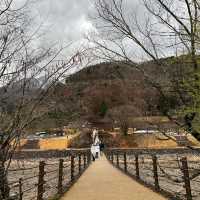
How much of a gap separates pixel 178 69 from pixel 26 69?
137 inches

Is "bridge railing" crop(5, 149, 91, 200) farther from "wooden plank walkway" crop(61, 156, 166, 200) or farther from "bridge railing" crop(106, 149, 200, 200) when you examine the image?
"bridge railing" crop(106, 149, 200, 200)

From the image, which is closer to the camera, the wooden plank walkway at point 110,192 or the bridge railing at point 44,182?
the bridge railing at point 44,182

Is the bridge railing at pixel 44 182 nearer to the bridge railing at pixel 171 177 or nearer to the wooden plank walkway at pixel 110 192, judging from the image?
the wooden plank walkway at pixel 110 192

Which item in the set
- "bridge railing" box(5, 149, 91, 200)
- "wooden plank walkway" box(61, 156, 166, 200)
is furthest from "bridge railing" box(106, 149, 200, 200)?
"bridge railing" box(5, 149, 91, 200)

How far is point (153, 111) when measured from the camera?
10906mm

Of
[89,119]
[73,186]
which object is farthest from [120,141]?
[73,186]

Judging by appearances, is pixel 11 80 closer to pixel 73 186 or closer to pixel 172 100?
pixel 172 100

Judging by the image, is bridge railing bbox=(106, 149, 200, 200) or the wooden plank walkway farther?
the wooden plank walkway

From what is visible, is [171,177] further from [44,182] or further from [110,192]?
[44,182]

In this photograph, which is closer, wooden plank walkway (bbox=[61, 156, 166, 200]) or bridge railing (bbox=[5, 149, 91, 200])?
bridge railing (bbox=[5, 149, 91, 200])

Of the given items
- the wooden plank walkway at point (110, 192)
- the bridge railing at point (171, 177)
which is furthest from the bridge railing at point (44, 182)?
the bridge railing at point (171, 177)

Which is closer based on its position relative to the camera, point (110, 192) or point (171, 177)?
point (110, 192)

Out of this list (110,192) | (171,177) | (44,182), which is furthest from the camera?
(171,177)

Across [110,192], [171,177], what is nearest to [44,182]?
[110,192]
